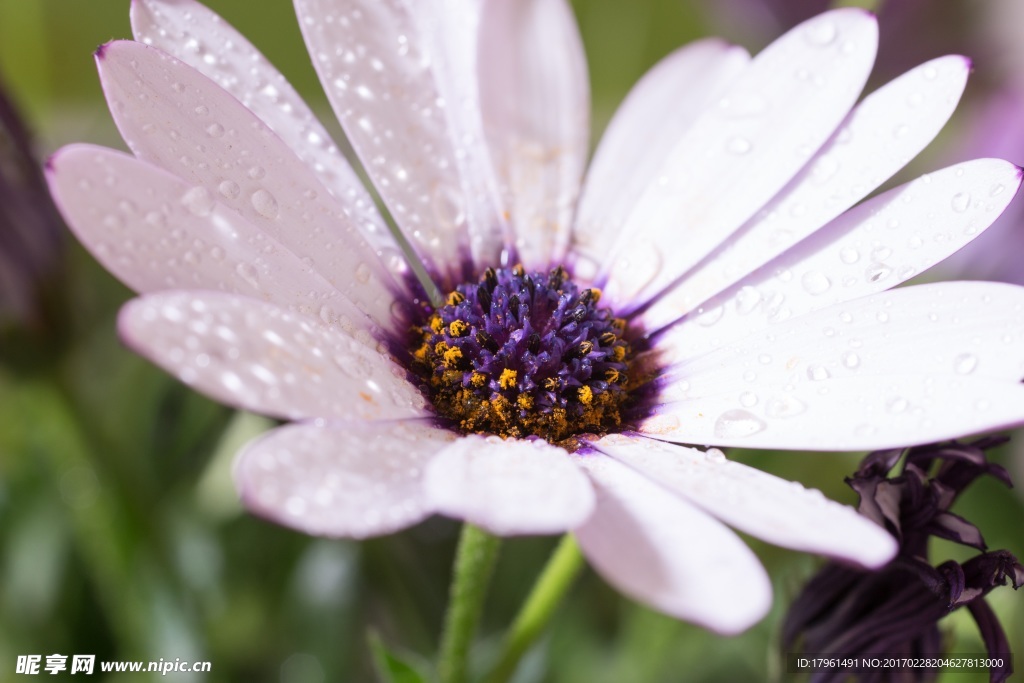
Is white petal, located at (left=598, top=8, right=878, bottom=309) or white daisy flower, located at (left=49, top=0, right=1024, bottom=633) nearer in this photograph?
white daisy flower, located at (left=49, top=0, right=1024, bottom=633)

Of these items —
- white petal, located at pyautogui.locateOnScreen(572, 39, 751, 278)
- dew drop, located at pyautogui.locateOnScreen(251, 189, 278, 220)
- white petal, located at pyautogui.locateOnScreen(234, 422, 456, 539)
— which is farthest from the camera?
white petal, located at pyautogui.locateOnScreen(572, 39, 751, 278)

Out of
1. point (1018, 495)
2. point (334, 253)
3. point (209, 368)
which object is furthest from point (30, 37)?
point (1018, 495)

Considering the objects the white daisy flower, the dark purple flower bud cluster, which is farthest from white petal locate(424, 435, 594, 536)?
the dark purple flower bud cluster

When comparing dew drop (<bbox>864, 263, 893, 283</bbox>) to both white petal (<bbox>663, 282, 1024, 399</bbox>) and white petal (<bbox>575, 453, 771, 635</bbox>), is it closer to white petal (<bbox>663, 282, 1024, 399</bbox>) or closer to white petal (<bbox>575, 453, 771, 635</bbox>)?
white petal (<bbox>663, 282, 1024, 399</bbox>)

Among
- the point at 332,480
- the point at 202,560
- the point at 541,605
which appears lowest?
the point at 202,560

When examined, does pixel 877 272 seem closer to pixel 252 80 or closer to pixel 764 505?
pixel 764 505

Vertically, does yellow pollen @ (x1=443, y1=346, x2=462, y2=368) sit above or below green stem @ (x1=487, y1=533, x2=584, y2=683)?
above

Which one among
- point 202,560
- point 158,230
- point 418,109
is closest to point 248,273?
point 158,230
